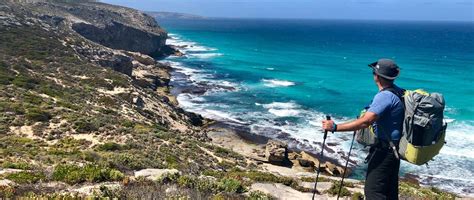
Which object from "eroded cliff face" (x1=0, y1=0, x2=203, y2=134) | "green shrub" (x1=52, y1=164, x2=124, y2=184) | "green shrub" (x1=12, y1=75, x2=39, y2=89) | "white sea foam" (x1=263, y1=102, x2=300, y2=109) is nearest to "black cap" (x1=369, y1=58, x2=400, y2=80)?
"green shrub" (x1=52, y1=164, x2=124, y2=184)

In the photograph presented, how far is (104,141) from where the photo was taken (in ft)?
71.4

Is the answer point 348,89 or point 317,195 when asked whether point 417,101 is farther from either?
point 348,89

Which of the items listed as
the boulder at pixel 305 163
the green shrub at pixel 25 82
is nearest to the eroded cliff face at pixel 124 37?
the green shrub at pixel 25 82

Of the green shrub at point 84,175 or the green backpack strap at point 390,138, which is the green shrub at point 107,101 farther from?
the green backpack strap at point 390,138

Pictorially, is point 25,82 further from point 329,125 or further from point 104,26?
point 104,26

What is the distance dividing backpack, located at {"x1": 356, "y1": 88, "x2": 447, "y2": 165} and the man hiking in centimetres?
12

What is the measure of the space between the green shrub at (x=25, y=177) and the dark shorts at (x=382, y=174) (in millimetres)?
6904

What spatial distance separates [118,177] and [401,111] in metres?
6.40

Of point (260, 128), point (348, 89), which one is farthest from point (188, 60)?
point (260, 128)

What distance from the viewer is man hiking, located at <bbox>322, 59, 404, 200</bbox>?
17.7 feet

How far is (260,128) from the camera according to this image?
3997 centimetres

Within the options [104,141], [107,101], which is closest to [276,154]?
[104,141]

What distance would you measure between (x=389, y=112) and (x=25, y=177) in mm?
7613

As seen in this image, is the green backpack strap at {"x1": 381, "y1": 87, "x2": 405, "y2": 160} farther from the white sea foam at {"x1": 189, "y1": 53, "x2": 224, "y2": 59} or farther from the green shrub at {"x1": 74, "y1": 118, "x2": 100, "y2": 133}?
the white sea foam at {"x1": 189, "y1": 53, "x2": 224, "y2": 59}
